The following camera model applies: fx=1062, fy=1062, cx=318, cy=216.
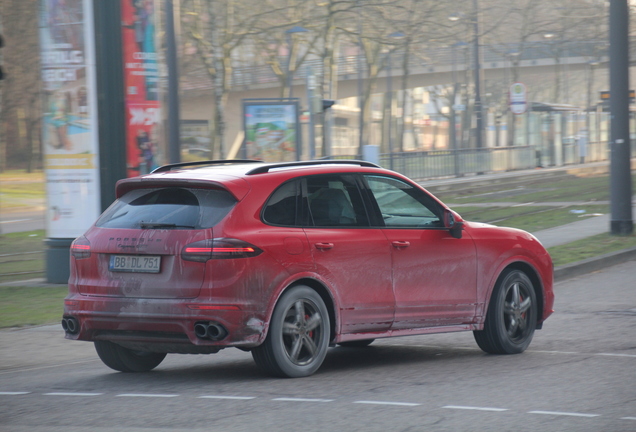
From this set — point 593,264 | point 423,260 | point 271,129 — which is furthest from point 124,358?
point 271,129

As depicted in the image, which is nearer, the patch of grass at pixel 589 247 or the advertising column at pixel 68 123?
the advertising column at pixel 68 123

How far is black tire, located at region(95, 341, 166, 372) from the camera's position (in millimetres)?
7441

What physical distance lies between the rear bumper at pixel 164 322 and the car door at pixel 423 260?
52.9 inches

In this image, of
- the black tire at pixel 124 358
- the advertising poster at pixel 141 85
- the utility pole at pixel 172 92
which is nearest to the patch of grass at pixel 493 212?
the utility pole at pixel 172 92

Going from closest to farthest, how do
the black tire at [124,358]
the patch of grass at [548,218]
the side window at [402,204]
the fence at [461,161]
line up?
1. the black tire at [124,358]
2. the side window at [402,204]
3. the patch of grass at [548,218]
4. the fence at [461,161]

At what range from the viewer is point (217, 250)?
655cm

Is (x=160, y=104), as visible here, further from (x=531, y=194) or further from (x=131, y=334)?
(x=531, y=194)

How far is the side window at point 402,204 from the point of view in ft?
25.0

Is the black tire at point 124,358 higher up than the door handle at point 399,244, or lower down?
lower down

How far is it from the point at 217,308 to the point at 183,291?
0.25 m

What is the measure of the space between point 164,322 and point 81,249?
35.5 inches

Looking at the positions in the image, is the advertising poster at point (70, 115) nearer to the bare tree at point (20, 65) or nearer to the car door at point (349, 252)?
the car door at point (349, 252)

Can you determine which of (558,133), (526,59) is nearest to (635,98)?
(558,133)

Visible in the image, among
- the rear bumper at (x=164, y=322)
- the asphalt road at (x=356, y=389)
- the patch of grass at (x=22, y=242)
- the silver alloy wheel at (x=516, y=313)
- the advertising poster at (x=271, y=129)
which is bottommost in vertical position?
the patch of grass at (x=22, y=242)
